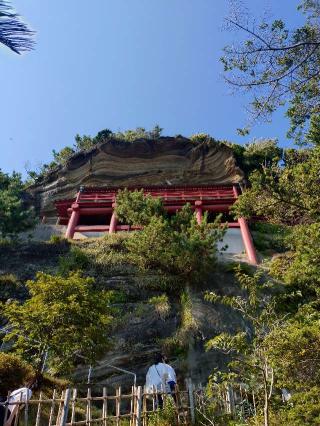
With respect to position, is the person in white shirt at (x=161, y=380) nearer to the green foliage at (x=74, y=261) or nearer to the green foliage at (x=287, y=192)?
the green foliage at (x=287, y=192)

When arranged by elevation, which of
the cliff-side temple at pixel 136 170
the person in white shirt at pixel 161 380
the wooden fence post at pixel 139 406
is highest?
the cliff-side temple at pixel 136 170

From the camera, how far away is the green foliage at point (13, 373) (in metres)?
8.92

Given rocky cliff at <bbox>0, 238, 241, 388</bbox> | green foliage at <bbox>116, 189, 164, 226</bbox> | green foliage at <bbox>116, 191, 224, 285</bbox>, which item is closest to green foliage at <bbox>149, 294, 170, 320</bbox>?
rocky cliff at <bbox>0, 238, 241, 388</bbox>

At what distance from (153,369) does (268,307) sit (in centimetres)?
283

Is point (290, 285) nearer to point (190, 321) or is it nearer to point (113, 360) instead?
point (190, 321)

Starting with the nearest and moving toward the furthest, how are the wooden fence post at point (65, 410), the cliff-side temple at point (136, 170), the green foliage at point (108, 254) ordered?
the wooden fence post at point (65, 410), the green foliage at point (108, 254), the cliff-side temple at point (136, 170)

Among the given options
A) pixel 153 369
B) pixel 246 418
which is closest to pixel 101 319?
pixel 153 369

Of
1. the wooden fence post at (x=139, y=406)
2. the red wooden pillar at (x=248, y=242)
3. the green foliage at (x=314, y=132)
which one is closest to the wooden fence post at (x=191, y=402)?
the wooden fence post at (x=139, y=406)

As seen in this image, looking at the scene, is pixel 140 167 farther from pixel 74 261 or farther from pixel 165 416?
pixel 165 416

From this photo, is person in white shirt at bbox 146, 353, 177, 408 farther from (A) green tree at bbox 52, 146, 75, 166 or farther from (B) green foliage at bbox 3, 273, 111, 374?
(A) green tree at bbox 52, 146, 75, 166

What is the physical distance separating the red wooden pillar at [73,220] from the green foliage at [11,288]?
182 inches

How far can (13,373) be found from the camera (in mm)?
9195

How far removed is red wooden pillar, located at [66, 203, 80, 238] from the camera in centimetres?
1962

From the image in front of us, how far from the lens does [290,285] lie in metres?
13.9
